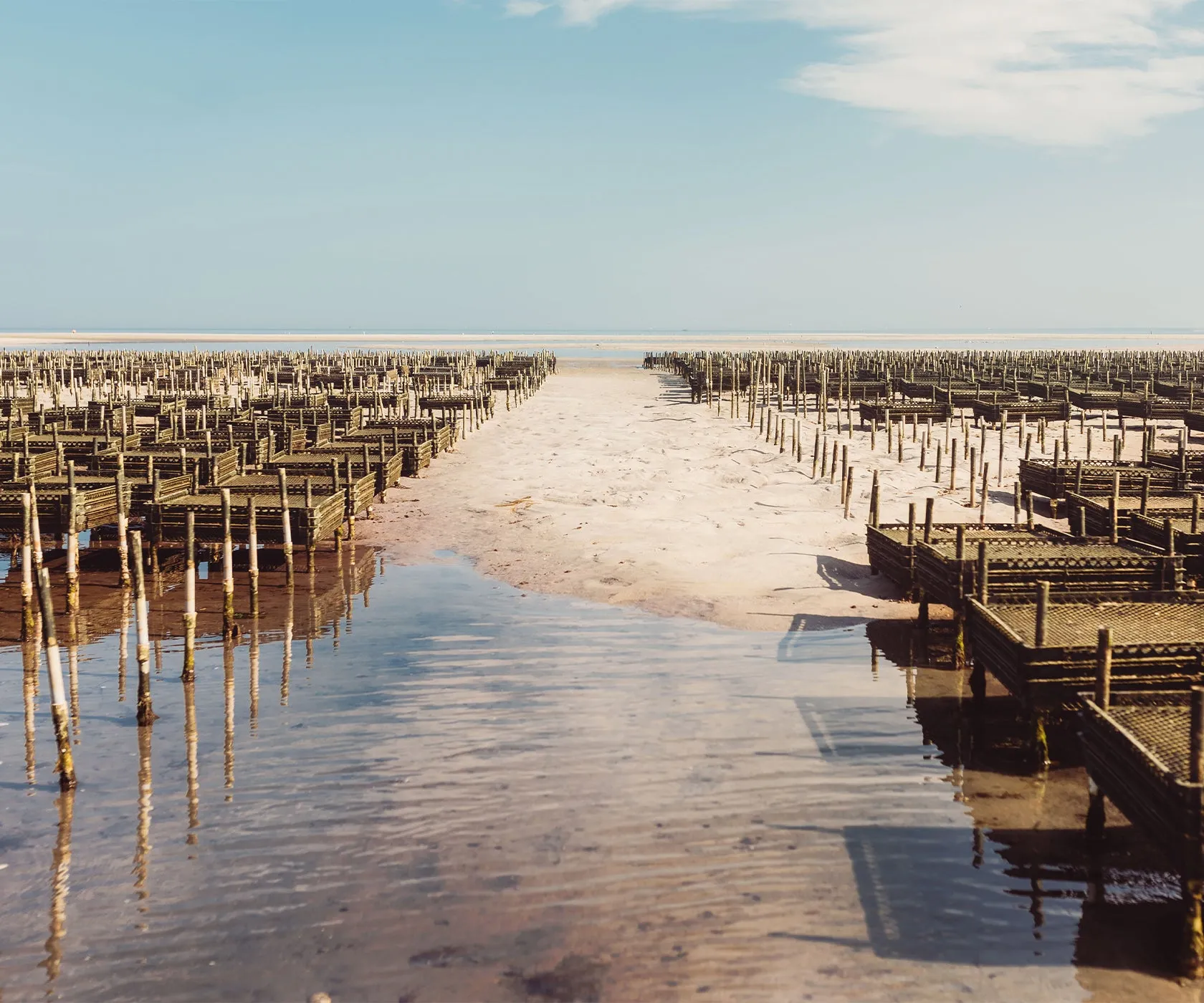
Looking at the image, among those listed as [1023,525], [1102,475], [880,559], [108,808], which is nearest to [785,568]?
[880,559]

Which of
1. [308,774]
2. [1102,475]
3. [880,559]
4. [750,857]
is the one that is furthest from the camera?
[1102,475]

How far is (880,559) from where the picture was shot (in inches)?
820

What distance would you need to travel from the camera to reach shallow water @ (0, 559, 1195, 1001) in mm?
8445

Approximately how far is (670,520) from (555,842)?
17419mm

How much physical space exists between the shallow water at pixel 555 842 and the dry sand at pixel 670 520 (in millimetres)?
4418

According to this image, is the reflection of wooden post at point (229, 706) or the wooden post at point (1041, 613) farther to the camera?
the wooden post at point (1041, 613)

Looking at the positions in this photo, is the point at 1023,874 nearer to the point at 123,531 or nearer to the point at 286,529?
the point at 286,529

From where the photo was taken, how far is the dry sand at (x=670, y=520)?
2072 cm

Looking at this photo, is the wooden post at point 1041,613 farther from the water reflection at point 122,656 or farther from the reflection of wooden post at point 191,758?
the water reflection at point 122,656

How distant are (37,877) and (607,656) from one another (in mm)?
8865

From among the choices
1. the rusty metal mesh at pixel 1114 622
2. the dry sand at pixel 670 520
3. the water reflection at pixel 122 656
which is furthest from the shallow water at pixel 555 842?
the dry sand at pixel 670 520

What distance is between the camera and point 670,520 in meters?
27.5

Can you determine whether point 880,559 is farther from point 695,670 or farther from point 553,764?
point 553,764

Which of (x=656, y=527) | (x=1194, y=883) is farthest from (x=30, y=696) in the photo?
(x=656, y=527)
